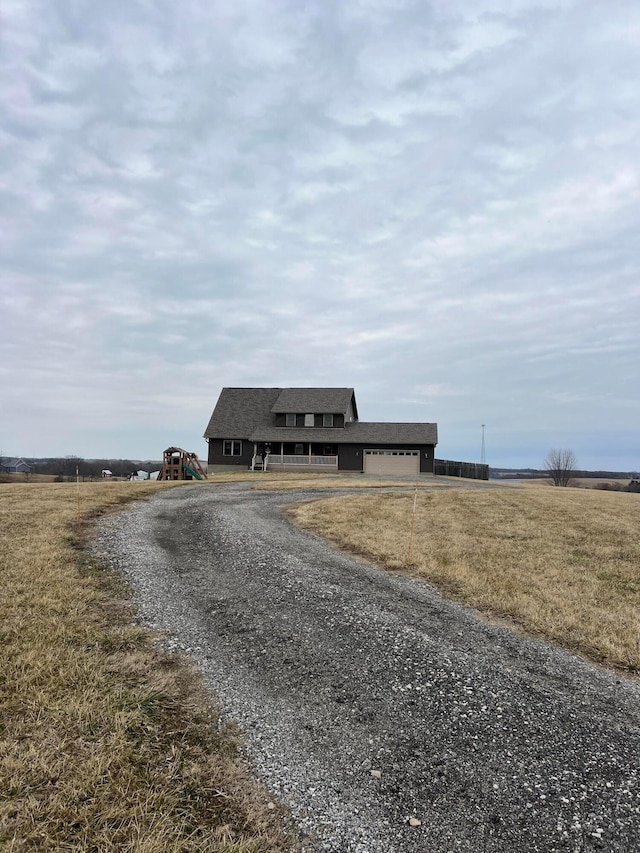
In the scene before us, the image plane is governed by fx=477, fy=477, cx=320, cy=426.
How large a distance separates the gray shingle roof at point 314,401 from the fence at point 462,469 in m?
9.43

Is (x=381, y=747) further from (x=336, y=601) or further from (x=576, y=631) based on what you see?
(x=576, y=631)

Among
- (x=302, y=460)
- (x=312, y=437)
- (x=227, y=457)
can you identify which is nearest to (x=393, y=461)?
(x=312, y=437)

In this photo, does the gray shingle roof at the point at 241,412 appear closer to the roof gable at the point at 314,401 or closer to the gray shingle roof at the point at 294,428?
the gray shingle roof at the point at 294,428

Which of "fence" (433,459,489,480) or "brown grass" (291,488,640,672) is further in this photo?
"fence" (433,459,489,480)

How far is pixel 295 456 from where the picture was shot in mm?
39875

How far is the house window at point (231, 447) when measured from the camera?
41.1 meters

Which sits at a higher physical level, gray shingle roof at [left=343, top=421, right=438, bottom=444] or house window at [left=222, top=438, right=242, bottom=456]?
gray shingle roof at [left=343, top=421, right=438, bottom=444]

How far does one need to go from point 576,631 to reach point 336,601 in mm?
3322

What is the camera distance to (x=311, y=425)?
41.3 metres

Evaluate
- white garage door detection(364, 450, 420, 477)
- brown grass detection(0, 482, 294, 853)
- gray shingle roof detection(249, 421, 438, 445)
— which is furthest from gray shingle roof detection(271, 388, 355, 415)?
brown grass detection(0, 482, 294, 853)

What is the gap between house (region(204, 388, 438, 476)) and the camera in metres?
39.2

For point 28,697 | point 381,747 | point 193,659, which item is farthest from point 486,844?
point 28,697

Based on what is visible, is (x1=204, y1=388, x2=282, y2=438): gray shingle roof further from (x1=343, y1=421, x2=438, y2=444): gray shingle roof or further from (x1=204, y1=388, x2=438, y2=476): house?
(x1=343, y1=421, x2=438, y2=444): gray shingle roof

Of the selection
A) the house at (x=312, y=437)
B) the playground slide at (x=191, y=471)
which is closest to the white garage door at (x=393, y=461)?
the house at (x=312, y=437)
